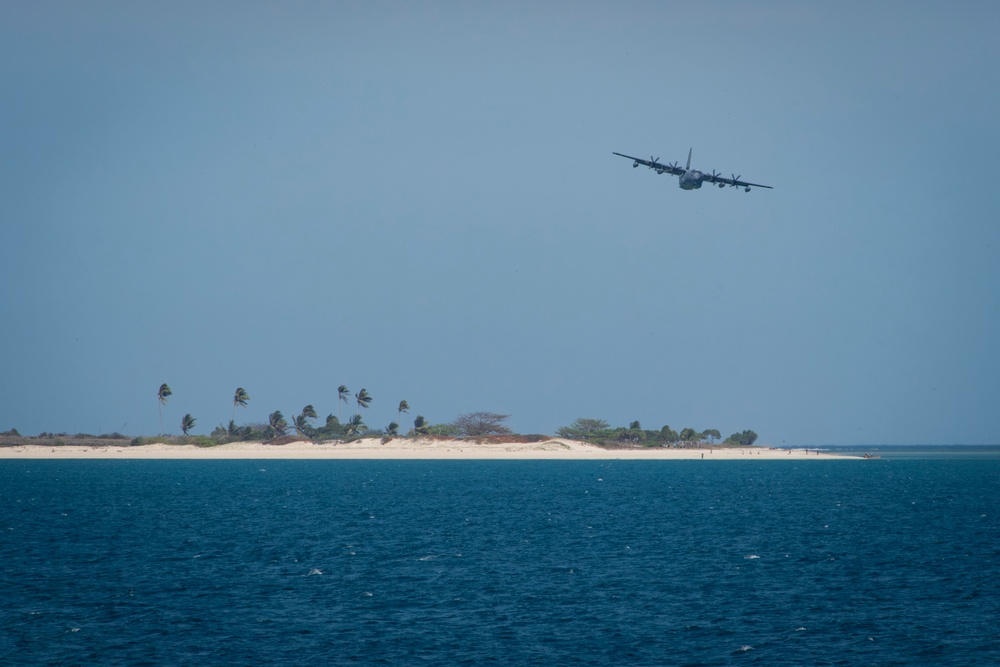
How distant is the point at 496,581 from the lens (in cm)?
4444

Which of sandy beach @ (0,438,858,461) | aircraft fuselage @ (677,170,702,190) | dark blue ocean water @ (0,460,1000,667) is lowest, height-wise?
dark blue ocean water @ (0,460,1000,667)

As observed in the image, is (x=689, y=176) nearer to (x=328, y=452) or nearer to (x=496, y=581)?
(x=496, y=581)

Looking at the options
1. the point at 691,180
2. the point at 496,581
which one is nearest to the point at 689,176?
the point at 691,180

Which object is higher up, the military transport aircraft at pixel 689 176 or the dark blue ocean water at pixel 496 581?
the military transport aircraft at pixel 689 176

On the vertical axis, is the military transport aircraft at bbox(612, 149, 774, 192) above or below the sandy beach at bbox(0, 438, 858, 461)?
above

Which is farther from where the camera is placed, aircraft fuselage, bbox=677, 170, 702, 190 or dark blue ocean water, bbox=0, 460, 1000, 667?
aircraft fuselage, bbox=677, 170, 702, 190

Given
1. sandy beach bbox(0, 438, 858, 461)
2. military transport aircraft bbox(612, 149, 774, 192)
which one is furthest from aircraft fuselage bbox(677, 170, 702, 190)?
sandy beach bbox(0, 438, 858, 461)

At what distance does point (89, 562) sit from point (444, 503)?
38490 millimetres

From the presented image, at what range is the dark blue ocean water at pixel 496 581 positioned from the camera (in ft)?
106

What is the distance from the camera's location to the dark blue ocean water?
3231cm

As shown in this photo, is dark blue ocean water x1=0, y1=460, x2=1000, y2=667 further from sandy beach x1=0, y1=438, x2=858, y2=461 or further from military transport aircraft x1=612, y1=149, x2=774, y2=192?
sandy beach x1=0, y1=438, x2=858, y2=461

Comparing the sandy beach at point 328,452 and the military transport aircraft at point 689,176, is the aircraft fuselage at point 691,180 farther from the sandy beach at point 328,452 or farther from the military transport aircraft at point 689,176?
the sandy beach at point 328,452

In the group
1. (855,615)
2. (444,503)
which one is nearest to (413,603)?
(855,615)

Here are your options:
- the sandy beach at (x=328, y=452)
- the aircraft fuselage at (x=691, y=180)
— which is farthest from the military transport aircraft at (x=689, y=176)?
the sandy beach at (x=328, y=452)
